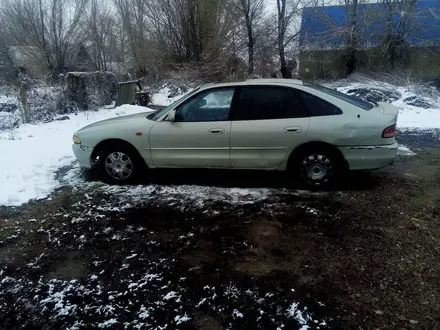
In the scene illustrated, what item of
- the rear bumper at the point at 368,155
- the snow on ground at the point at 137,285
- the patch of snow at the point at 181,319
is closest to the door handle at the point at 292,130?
the rear bumper at the point at 368,155

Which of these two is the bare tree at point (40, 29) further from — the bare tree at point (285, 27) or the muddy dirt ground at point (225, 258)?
the muddy dirt ground at point (225, 258)

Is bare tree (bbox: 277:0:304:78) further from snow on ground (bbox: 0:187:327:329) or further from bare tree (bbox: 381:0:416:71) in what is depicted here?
snow on ground (bbox: 0:187:327:329)

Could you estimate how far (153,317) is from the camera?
2.61 metres

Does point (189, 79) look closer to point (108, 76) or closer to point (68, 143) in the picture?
point (108, 76)

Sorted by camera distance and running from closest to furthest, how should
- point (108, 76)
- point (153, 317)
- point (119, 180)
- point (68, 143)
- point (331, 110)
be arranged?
1. point (153, 317)
2. point (331, 110)
3. point (119, 180)
4. point (68, 143)
5. point (108, 76)

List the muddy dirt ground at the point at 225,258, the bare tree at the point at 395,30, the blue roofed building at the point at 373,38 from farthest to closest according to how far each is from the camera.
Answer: the bare tree at the point at 395,30 → the blue roofed building at the point at 373,38 → the muddy dirt ground at the point at 225,258

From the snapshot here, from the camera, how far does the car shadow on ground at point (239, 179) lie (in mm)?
5180

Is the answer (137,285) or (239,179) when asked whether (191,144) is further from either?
(137,285)

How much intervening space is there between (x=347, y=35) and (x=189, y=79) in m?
9.40

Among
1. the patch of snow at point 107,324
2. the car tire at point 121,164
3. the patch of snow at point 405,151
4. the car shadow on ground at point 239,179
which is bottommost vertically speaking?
the patch of snow at point 107,324

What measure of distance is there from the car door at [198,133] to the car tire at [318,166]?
41.2 inches

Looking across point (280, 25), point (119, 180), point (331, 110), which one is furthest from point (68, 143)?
point (280, 25)

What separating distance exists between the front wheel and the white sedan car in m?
0.01

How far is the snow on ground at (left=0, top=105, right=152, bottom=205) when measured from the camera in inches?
200
